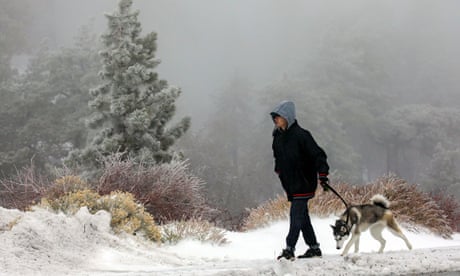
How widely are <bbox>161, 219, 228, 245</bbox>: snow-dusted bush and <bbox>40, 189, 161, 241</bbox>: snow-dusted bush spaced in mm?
234

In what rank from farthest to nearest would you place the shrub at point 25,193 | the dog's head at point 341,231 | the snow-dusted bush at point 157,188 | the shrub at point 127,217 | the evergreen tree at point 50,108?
the evergreen tree at point 50,108, the snow-dusted bush at point 157,188, the shrub at point 25,193, the shrub at point 127,217, the dog's head at point 341,231

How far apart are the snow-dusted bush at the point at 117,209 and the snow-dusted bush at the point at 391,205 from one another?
3290 mm

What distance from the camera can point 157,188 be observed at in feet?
37.5

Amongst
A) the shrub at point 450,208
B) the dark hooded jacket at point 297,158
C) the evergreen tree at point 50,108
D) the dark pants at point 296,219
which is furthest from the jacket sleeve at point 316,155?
the evergreen tree at point 50,108

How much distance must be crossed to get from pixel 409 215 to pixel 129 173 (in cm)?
625

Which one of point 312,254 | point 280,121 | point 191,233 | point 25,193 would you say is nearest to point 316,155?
point 280,121

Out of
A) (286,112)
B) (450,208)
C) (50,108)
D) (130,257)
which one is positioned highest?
(50,108)

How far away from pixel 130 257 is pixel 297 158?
2455 millimetres

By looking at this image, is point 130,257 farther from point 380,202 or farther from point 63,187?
point 63,187

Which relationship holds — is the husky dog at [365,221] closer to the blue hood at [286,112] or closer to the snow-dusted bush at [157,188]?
the blue hood at [286,112]

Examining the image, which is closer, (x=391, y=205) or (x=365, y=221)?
(x=365, y=221)

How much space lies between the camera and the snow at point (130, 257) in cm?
583

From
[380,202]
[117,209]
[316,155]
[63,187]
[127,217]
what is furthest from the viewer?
[63,187]

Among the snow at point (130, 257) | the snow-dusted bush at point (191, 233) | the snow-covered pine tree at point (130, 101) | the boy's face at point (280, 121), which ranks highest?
the snow-covered pine tree at point (130, 101)
